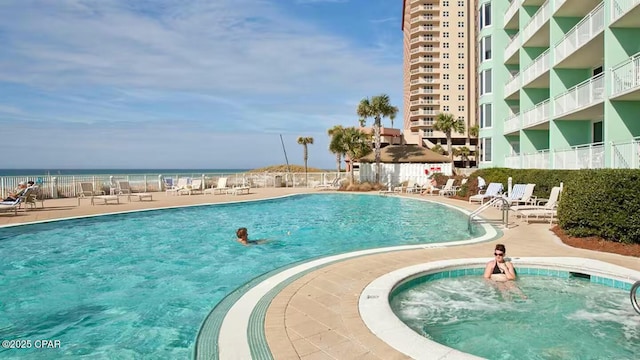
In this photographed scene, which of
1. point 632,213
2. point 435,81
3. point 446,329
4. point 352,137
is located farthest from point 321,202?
point 435,81

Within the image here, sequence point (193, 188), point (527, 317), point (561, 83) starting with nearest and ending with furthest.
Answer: point (527, 317)
point (561, 83)
point (193, 188)

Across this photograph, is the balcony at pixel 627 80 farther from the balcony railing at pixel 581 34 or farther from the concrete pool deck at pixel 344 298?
the concrete pool deck at pixel 344 298

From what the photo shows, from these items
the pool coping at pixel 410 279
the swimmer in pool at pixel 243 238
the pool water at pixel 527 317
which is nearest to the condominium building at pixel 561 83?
the pool coping at pixel 410 279

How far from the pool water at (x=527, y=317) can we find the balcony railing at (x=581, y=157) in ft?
29.2

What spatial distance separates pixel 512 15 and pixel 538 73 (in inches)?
238

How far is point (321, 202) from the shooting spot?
21.1 meters

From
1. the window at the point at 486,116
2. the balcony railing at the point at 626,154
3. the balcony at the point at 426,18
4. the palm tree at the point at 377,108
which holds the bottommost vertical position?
the balcony railing at the point at 626,154

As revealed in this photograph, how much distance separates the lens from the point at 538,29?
18906 mm

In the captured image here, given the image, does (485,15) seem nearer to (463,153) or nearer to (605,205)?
(605,205)

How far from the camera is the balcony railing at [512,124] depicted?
870 inches

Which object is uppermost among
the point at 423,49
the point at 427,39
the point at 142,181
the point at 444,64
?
the point at 427,39

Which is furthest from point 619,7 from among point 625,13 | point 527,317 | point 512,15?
point 527,317

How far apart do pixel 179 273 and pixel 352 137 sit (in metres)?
22.9

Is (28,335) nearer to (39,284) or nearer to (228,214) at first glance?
(39,284)
